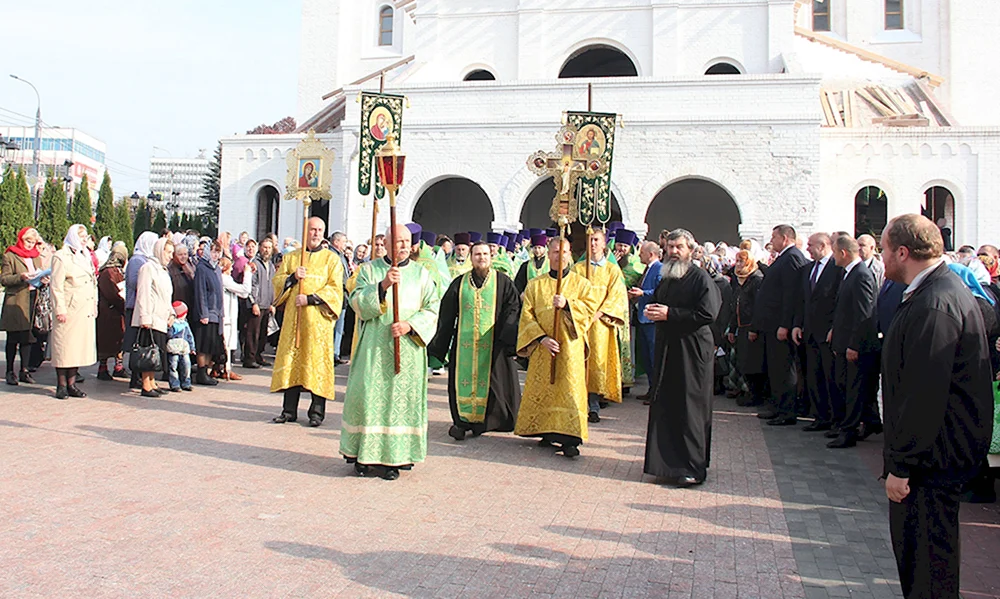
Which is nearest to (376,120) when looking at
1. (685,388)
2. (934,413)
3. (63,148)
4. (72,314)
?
(72,314)

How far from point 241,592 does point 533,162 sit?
501cm

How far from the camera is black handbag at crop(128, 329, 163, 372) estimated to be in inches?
364

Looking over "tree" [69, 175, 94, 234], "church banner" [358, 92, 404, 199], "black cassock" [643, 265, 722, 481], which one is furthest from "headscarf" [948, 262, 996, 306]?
"tree" [69, 175, 94, 234]

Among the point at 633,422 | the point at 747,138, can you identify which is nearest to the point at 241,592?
the point at 633,422

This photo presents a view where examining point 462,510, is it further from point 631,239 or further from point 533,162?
point 631,239

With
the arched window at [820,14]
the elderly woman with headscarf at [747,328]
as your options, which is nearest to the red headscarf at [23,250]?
the elderly woman with headscarf at [747,328]

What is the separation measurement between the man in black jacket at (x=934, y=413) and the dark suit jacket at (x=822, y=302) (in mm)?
4662

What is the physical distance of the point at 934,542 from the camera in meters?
3.45

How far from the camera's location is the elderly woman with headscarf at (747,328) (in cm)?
943

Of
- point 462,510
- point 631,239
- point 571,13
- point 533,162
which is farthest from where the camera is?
point 571,13

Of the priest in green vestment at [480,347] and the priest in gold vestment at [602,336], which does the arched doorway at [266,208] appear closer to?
the priest in gold vestment at [602,336]

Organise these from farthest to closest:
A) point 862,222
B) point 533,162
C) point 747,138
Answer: point 862,222
point 747,138
point 533,162

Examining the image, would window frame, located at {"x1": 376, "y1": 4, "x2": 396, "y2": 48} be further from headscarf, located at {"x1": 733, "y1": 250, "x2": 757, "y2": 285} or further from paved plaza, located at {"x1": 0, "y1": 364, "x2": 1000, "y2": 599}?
paved plaza, located at {"x1": 0, "y1": 364, "x2": 1000, "y2": 599}

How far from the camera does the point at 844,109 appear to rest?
22.8 metres
